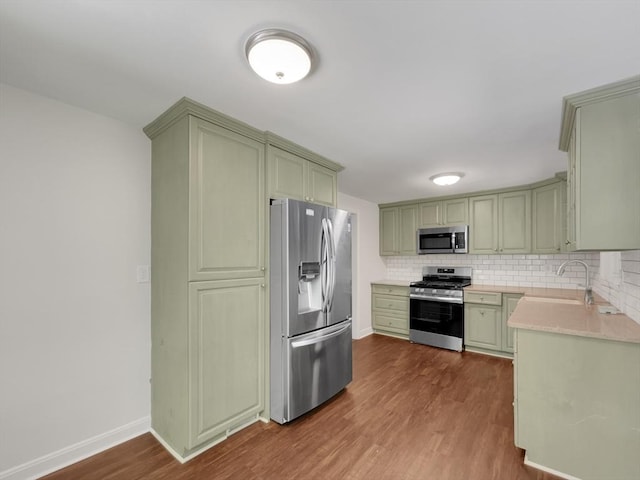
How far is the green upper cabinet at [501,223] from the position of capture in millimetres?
3949

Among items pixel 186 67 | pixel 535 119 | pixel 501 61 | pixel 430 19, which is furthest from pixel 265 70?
pixel 535 119

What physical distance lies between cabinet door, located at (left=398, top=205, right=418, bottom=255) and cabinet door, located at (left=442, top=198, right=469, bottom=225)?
1.60 feet

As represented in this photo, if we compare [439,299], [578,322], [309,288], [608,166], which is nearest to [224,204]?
[309,288]

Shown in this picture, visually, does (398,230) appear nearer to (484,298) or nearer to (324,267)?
(484,298)

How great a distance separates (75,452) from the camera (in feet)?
6.05

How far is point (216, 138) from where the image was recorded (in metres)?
2.01

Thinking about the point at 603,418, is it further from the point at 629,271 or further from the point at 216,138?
the point at 216,138

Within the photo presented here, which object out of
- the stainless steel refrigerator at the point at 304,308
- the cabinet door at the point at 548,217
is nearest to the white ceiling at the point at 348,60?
the stainless steel refrigerator at the point at 304,308

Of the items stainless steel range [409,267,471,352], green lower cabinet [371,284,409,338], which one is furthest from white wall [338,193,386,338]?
stainless steel range [409,267,471,352]

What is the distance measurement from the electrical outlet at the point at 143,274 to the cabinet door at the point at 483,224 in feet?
13.8

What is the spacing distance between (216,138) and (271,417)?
2.20 meters

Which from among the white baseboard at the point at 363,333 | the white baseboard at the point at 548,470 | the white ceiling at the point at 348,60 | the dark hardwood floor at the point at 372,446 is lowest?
the white baseboard at the point at 363,333

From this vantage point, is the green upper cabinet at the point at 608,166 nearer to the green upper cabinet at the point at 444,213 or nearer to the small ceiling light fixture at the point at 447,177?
the small ceiling light fixture at the point at 447,177

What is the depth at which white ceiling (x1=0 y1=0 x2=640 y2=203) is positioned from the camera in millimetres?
1151
